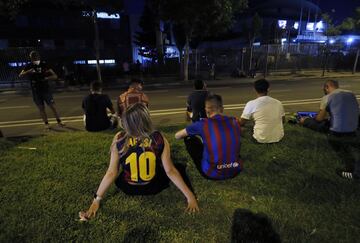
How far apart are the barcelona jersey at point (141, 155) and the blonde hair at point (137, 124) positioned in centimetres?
5

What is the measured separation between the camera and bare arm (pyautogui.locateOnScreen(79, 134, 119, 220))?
2945mm

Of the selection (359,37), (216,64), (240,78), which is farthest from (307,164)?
(359,37)

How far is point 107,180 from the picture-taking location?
3018 millimetres

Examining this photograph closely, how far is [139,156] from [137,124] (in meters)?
0.36

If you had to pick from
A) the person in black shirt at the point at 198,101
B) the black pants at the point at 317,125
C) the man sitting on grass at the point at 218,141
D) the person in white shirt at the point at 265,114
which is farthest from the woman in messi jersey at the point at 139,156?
the black pants at the point at 317,125

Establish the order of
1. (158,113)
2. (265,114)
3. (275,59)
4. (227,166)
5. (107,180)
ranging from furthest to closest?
(275,59), (158,113), (265,114), (227,166), (107,180)

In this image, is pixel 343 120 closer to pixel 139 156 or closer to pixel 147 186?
pixel 147 186

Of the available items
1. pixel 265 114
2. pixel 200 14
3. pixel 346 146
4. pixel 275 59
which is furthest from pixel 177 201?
pixel 275 59

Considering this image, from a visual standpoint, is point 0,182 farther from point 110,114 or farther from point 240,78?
point 240,78

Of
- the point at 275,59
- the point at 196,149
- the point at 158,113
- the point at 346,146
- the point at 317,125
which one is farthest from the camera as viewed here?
the point at 275,59

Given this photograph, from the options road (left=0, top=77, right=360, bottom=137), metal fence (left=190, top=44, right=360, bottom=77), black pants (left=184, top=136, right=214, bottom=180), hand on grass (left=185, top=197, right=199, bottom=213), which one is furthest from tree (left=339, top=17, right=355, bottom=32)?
hand on grass (left=185, top=197, right=199, bottom=213)

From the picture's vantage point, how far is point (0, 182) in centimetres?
404

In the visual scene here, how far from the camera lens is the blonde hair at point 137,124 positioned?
9.16ft

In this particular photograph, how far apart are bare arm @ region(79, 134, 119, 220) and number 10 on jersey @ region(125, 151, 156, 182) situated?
0.14 metres
